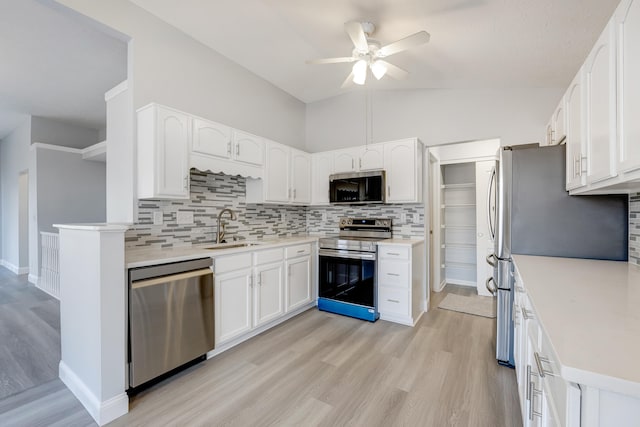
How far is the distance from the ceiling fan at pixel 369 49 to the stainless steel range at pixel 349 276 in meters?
1.80

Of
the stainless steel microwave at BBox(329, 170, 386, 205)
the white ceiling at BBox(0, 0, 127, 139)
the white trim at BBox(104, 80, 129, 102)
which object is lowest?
the stainless steel microwave at BBox(329, 170, 386, 205)

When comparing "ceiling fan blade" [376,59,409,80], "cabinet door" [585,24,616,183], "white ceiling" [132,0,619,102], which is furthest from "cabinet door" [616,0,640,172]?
"ceiling fan blade" [376,59,409,80]

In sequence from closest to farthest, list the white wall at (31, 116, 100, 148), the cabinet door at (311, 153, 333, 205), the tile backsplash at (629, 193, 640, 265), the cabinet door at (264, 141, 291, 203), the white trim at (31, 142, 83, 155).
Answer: the tile backsplash at (629, 193, 640, 265) → the cabinet door at (264, 141, 291, 203) → the cabinet door at (311, 153, 333, 205) → the white trim at (31, 142, 83, 155) → the white wall at (31, 116, 100, 148)

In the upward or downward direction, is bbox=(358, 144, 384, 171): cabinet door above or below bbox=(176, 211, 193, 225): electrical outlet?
above

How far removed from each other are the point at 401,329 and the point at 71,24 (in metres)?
4.59

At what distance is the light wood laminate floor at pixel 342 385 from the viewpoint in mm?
1737

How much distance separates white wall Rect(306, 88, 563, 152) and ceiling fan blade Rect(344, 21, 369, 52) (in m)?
1.71

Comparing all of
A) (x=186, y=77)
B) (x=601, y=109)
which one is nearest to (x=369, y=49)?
(x=601, y=109)

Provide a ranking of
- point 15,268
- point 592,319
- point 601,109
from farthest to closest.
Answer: point 15,268, point 601,109, point 592,319

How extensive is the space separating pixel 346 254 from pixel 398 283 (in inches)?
26.8

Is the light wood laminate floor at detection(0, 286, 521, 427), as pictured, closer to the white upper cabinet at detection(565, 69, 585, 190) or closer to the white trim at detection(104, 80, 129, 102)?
the white upper cabinet at detection(565, 69, 585, 190)

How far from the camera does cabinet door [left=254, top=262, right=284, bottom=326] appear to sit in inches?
110

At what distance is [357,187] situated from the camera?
3689 millimetres

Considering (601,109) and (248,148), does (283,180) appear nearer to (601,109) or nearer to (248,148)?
(248,148)
